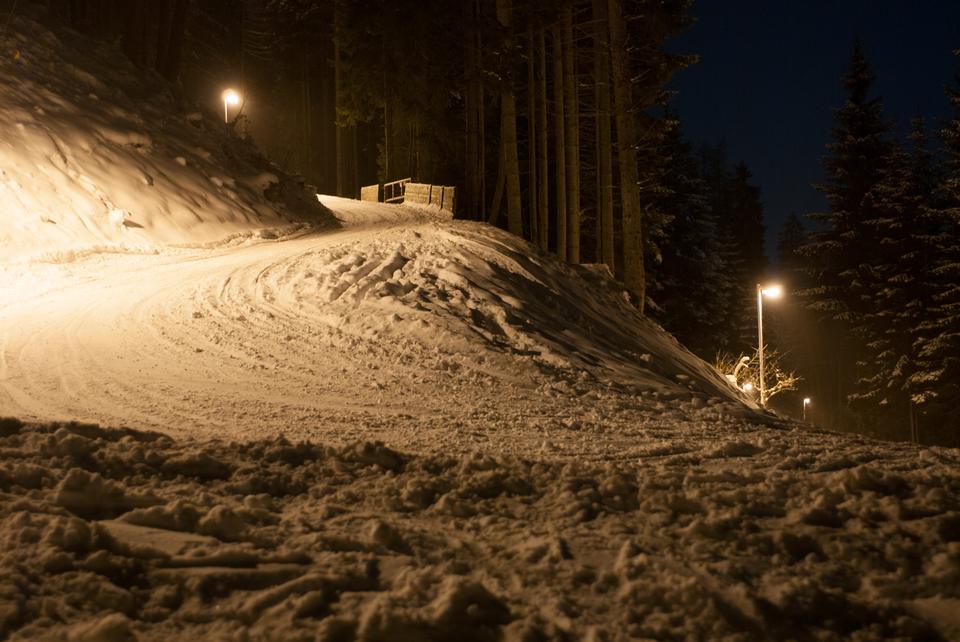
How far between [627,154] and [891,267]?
65.1 ft

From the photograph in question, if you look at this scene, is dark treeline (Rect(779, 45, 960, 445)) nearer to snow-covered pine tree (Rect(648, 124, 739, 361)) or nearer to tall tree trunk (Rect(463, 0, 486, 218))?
snow-covered pine tree (Rect(648, 124, 739, 361))

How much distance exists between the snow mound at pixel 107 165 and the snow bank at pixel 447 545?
1164 cm

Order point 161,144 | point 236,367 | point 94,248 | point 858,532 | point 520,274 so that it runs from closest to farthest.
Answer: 1. point 858,532
2. point 236,367
3. point 520,274
4. point 94,248
5. point 161,144

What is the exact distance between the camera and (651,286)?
114 ft

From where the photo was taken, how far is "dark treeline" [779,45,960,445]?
27.9 m

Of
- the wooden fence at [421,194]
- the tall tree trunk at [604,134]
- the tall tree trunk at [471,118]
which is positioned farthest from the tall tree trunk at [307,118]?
the tall tree trunk at [604,134]

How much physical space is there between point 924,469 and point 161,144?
1918 cm

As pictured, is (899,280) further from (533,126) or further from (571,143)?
(571,143)

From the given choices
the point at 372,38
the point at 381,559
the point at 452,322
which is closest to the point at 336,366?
the point at 452,322

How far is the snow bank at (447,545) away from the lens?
3246mm

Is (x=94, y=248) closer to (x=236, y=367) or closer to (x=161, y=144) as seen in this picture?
(x=161, y=144)

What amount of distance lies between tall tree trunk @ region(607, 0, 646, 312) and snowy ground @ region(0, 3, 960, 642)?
4.58m

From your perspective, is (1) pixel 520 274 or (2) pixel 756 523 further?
(1) pixel 520 274

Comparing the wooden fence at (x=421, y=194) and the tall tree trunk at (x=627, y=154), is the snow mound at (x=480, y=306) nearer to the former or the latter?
the tall tree trunk at (x=627, y=154)
